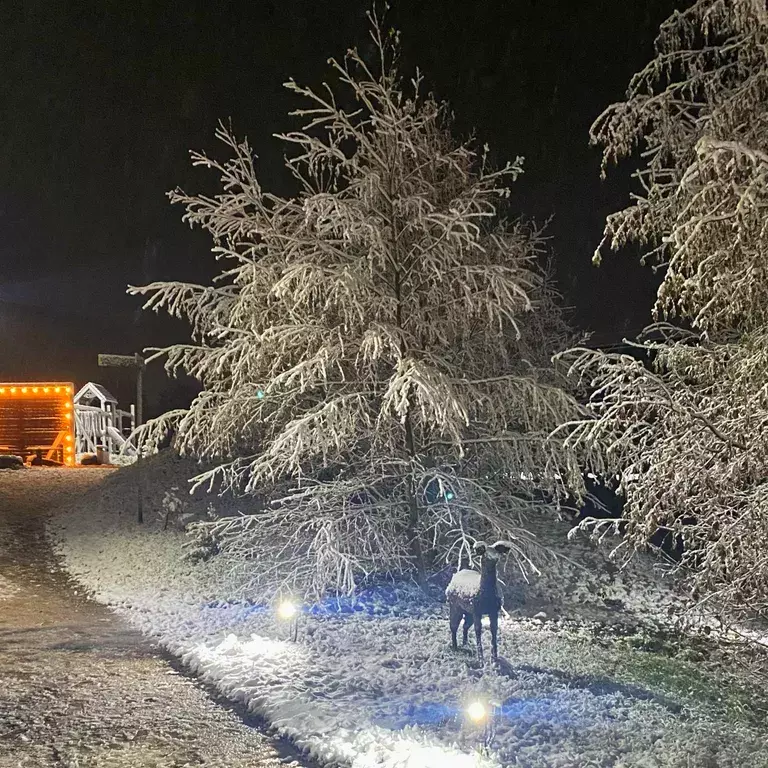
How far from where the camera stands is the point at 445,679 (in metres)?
7.11

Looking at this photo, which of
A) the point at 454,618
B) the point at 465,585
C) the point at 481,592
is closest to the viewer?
the point at 481,592

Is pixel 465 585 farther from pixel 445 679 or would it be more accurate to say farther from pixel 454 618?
pixel 445 679

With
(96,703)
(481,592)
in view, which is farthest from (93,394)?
(481,592)

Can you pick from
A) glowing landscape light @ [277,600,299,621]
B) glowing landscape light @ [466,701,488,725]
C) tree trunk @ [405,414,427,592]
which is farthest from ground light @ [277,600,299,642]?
glowing landscape light @ [466,701,488,725]

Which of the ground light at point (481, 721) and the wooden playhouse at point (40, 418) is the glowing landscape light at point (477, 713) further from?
the wooden playhouse at point (40, 418)

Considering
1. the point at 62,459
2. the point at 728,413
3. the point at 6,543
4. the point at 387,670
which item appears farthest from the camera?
the point at 62,459

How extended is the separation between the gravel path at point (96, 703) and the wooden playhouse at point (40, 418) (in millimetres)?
19601

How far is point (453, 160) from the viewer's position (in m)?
10.1

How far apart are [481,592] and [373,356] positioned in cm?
311

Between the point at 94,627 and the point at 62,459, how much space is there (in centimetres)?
2220

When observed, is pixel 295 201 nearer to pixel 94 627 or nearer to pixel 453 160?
pixel 453 160

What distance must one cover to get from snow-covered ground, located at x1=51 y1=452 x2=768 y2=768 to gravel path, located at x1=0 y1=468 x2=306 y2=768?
0.35 meters

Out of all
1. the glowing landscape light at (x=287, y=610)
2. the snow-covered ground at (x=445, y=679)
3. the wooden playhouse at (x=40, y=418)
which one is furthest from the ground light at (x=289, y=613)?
the wooden playhouse at (x=40, y=418)

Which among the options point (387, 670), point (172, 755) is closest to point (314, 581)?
point (387, 670)
